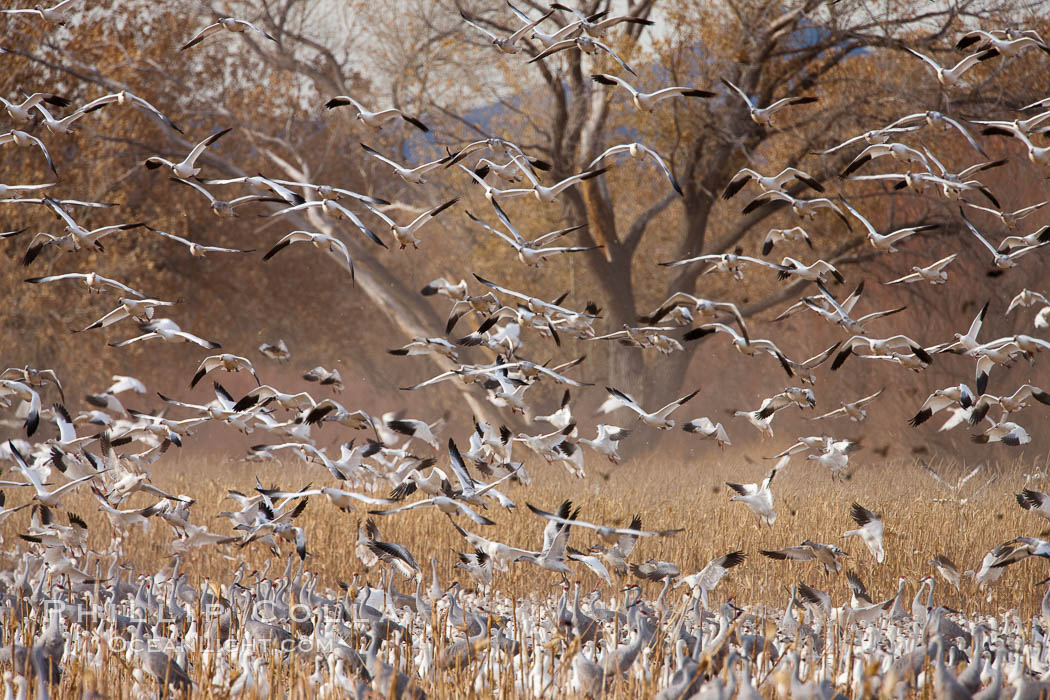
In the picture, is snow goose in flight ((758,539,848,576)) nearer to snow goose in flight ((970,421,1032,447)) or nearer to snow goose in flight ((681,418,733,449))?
snow goose in flight ((681,418,733,449))

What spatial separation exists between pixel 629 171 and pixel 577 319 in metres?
14.5

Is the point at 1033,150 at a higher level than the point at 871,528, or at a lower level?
higher

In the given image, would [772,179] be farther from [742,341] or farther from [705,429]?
[705,429]

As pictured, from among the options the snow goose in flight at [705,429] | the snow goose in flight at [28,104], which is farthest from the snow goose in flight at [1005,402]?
the snow goose in flight at [28,104]

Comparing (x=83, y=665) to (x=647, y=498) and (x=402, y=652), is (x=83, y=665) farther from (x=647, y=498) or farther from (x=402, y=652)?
(x=647, y=498)

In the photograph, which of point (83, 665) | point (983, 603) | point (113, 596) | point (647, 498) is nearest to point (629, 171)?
point (647, 498)

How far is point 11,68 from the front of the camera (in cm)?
2100

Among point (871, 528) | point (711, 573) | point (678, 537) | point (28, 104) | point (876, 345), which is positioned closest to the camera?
point (711, 573)

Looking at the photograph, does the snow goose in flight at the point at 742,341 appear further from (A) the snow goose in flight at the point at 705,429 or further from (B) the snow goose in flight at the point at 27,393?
(B) the snow goose in flight at the point at 27,393

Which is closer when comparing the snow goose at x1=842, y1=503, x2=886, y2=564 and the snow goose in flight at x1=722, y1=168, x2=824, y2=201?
the snow goose at x1=842, y1=503, x2=886, y2=564

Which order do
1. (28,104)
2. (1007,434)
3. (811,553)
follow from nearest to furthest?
(811,553), (28,104), (1007,434)

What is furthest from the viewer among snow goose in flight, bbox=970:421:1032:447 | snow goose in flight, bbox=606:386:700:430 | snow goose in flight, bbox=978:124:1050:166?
snow goose in flight, bbox=970:421:1032:447

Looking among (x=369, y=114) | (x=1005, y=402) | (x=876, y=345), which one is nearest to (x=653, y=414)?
(x=876, y=345)

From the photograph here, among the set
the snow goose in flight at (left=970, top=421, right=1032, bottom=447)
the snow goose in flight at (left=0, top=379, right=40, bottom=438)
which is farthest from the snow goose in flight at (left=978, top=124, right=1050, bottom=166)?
the snow goose in flight at (left=0, top=379, right=40, bottom=438)
